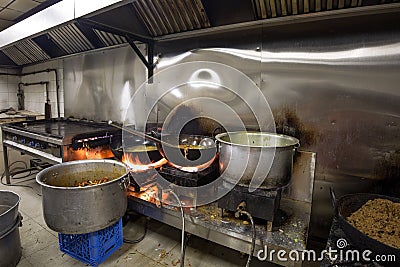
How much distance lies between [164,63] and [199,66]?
19.1 inches

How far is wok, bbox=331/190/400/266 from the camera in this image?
2.71ft

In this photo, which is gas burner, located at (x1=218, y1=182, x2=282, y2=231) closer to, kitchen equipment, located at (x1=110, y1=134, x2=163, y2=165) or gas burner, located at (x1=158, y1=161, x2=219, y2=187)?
gas burner, located at (x1=158, y1=161, x2=219, y2=187)

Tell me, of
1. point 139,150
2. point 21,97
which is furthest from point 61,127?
point 21,97

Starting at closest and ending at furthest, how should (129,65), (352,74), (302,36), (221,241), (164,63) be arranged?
(221,241) → (352,74) → (302,36) → (164,63) → (129,65)

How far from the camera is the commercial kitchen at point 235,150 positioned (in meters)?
1.27

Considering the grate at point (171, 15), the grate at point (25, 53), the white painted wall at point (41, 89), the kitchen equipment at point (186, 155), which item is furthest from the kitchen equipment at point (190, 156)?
the grate at point (25, 53)

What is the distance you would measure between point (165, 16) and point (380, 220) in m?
2.32

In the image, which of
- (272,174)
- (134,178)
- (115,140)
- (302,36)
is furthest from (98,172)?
(302,36)

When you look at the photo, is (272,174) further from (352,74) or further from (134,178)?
(134,178)

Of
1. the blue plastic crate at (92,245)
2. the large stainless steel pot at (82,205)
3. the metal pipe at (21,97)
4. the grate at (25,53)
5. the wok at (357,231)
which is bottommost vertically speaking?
the blue plastic crate at (92,245)

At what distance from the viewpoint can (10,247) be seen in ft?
4.97

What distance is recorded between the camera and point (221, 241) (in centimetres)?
138

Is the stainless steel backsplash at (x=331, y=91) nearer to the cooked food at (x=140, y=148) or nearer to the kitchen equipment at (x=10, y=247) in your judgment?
the cooked food at (x=140, y=148)

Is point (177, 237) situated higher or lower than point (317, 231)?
lower
